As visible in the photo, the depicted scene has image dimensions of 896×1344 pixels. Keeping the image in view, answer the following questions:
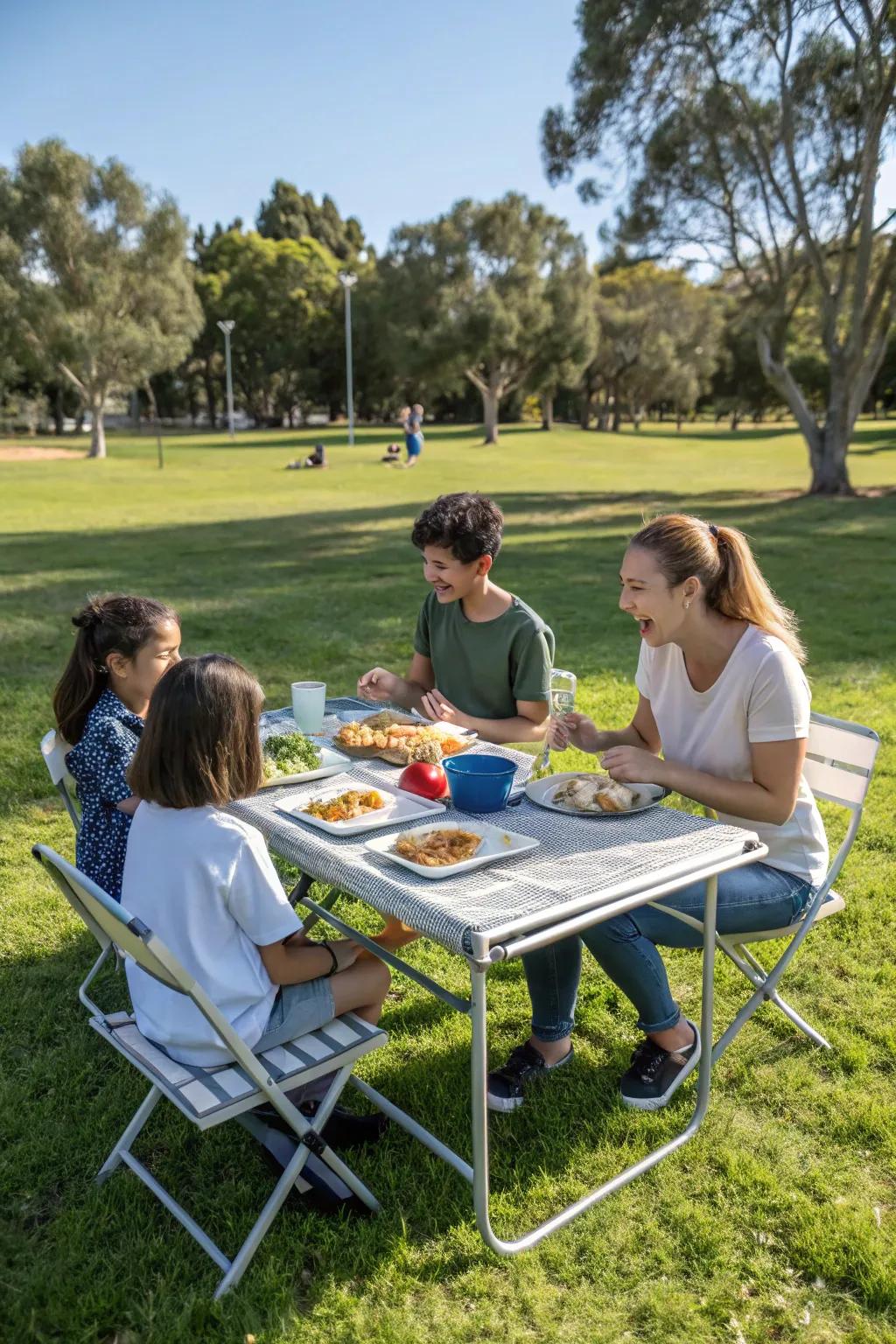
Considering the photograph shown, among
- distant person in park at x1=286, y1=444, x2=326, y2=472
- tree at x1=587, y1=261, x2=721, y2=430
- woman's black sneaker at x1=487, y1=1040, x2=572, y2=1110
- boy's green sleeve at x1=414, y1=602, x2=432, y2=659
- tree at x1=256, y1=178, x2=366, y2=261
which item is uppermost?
tree at x1=256, y1=178, x2=366, y2=261

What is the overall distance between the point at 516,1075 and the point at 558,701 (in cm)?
117

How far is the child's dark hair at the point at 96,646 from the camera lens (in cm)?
314

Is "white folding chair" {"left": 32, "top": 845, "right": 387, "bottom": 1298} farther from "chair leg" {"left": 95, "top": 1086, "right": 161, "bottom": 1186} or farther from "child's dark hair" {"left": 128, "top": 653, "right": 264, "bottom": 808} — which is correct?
"child's dark hair" {"left": 128, "top": 653, "right": 264, "bottom": 808}

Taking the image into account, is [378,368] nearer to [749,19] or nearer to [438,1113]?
[749,19]

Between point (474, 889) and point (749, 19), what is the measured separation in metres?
20.7

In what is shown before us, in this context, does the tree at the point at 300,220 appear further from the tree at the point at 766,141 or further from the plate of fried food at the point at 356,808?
the plate of fried food at the point at 356,808

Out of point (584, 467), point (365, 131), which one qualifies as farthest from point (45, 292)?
point (365, 131)

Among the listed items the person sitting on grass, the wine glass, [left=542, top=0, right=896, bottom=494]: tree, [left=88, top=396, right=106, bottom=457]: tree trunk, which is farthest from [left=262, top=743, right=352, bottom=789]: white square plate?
[left=88, top=396, right=106, bottom=457]: tree trunk

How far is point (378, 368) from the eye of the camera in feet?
197

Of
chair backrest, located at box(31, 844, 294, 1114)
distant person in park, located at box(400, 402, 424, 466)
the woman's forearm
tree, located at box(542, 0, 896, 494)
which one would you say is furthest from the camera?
distant person in park, located at box(400, 402, 424, 466)

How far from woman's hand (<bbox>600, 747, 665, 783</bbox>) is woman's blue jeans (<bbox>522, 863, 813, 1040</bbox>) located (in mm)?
351

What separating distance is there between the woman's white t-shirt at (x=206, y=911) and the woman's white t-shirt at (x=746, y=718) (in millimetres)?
1337

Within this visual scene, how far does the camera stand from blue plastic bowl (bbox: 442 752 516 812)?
8.29ft

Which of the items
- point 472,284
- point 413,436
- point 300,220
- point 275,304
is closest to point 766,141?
point 413,436
